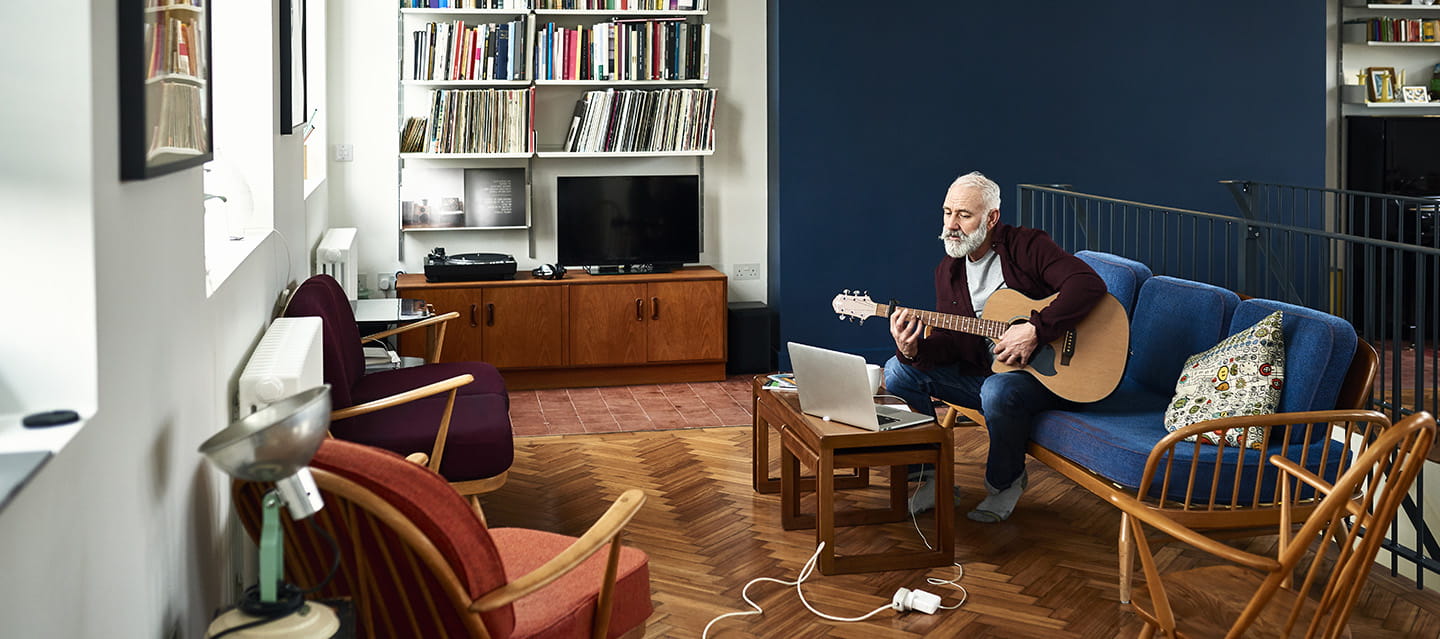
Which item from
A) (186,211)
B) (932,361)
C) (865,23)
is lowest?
(932,361)

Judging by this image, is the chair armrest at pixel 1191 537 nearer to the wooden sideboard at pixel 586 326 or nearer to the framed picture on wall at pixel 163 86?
the framed picture on wall at pixel 163 86

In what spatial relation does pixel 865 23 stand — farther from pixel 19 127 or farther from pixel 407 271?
pixel 19 127

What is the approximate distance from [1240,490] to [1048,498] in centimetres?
111

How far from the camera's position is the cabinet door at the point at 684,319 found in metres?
6.53

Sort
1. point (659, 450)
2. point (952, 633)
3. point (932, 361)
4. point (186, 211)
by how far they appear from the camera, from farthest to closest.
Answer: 1. point (659, 450)
2. point (932, 361)
3. point (952, 633)
4. point (186, 211)

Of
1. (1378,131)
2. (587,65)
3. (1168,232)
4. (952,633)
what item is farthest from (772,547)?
(1378,131)

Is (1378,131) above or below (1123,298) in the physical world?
above

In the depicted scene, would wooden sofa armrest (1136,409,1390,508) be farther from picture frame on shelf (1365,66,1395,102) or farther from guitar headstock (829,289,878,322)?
picture frame on shelf (1365,66,1395,102)

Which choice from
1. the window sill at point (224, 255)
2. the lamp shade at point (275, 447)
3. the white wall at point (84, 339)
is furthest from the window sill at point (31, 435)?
the window sill at point (224, 255)

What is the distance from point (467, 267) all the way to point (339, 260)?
979 mm

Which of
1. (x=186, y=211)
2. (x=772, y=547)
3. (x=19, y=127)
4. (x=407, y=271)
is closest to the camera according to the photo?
(x=19, y=127)

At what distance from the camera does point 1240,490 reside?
336cm

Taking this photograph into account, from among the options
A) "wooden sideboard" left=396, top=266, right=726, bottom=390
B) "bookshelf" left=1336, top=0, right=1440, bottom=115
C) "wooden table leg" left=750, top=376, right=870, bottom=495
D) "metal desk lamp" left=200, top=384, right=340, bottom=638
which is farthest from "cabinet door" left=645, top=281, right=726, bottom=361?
"bookshelf" left=1336, top=0, right=1440, bottom=115

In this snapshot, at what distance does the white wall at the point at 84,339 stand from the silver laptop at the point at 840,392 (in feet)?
6.16
